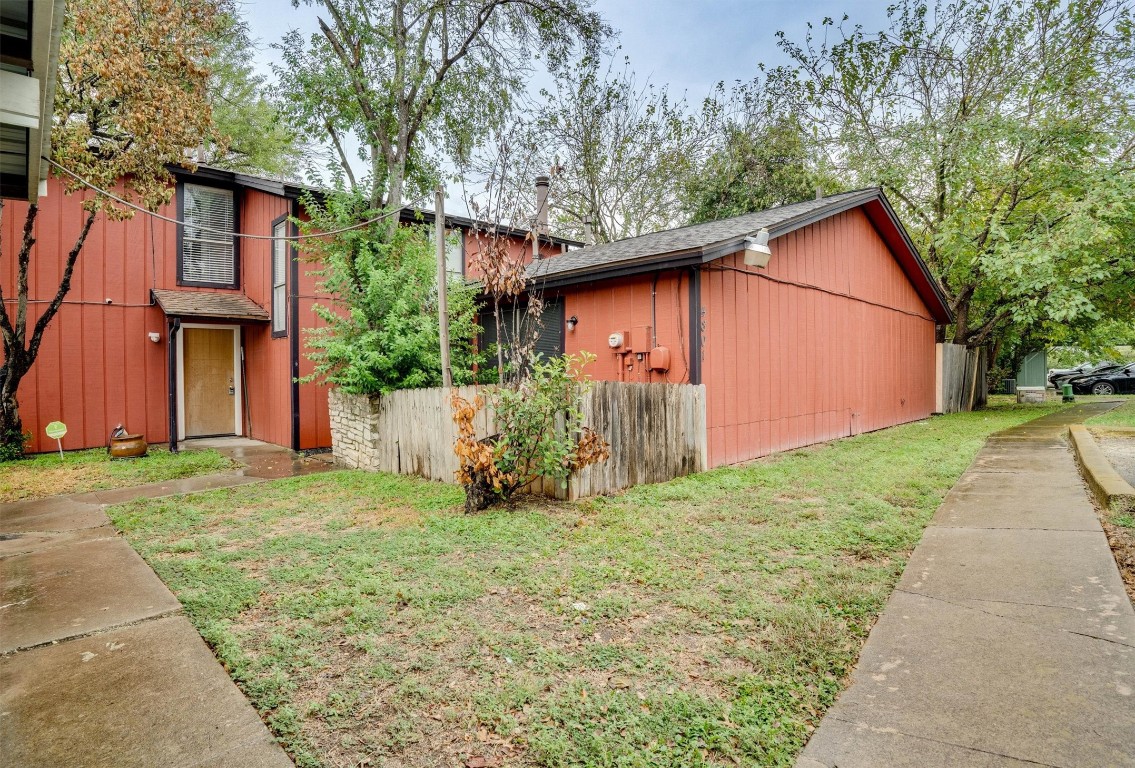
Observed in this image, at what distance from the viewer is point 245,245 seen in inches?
432

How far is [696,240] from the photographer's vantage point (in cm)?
727

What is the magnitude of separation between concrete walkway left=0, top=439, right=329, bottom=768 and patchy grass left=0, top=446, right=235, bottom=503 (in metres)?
2.98

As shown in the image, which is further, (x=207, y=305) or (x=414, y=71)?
(x=414, y=71)

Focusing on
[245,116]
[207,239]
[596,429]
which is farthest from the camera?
[245,116]

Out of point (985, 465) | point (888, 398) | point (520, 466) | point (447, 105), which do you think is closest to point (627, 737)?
point (520, 466)

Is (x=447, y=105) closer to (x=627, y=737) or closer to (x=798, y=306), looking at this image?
(x=798, y=306)

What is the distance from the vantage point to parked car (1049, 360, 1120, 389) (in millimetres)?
21878

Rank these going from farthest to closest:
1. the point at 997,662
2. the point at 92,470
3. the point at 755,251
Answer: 1. the point at 92,470
2. the point at 755,251
3. the point at 997,662

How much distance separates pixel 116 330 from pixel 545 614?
33.9ft

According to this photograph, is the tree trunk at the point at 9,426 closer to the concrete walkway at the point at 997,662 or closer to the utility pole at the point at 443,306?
the utility pole at the point at 443,306

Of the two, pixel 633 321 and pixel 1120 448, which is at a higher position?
pixel 633 321

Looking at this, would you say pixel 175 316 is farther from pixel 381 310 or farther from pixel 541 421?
pixel 541 421

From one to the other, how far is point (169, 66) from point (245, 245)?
3392 millimetres

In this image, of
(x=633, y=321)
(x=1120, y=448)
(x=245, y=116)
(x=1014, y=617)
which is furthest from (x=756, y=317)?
(x=245, y=116)
